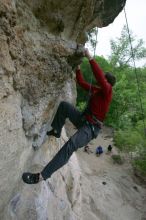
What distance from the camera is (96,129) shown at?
5.89 meters

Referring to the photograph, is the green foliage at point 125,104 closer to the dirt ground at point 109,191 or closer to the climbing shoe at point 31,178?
the dirt ground at point 109,191

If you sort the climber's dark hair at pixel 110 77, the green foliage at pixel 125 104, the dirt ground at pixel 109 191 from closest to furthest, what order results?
the climber's dark hair at pixel 110 77
the dirt ground at pixel 109 191
the green foliage at pixel 125 104

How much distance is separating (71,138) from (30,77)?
1.37 metres

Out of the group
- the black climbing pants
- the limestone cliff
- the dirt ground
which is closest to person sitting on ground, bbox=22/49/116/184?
the black climbing pants

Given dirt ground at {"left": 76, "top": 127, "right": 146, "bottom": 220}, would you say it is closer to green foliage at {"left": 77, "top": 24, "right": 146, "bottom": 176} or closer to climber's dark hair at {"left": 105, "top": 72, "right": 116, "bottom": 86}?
green foliage at {"left": 77, "top": 24, "right": 146, "bottom": 176}

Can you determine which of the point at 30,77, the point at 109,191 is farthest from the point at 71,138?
the point at 109,191

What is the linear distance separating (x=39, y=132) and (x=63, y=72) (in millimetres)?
1351

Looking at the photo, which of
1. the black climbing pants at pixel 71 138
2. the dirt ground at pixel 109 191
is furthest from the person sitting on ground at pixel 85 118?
the dirt ground at pixel 109 191

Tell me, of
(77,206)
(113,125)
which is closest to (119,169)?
(113,125)

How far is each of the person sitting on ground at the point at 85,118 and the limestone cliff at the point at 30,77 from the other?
35cm

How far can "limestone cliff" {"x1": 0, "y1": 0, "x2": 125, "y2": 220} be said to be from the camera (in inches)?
183

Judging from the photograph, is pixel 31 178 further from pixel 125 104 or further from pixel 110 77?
pixel 125 104

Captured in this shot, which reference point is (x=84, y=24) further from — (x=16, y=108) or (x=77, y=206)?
(x=77, y=206)

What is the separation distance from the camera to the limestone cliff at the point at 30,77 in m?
4.66
